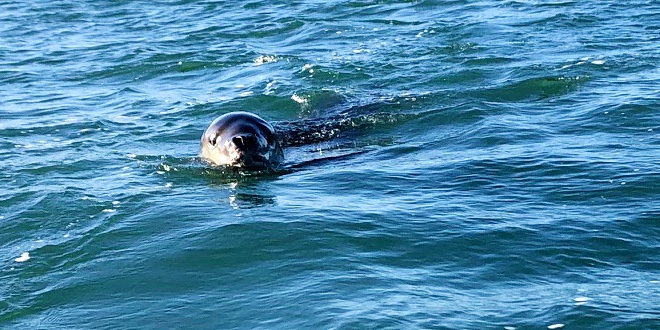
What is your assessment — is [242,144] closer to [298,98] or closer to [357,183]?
[357,183]

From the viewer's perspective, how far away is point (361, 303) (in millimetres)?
6918

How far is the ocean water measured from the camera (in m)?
7.11

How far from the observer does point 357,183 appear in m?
9.84

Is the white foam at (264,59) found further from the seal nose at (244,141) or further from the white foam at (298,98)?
the seal nose at (244,141)

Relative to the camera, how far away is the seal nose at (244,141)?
34.2 ft

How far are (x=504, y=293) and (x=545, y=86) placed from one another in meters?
6.80

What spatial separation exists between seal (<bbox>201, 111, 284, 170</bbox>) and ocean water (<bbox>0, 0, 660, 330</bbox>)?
A: 165 mm

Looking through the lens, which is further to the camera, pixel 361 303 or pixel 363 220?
pixel 363 220

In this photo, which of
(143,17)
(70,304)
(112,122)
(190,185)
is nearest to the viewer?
(70,304)

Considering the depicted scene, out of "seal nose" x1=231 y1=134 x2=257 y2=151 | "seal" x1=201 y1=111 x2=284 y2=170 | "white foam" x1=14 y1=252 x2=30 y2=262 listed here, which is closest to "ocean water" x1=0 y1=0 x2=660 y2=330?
"white foam" x1=14 y1=252 x2=30 y2=262

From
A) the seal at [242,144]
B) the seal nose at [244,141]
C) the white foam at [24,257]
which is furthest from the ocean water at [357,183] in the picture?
the seal nose at [244,141]

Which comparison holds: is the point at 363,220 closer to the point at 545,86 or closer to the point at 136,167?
the point at 136,167

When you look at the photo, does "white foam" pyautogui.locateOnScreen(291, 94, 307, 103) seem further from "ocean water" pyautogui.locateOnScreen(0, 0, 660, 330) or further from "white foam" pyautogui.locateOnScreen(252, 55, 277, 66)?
"white foam" pyautogui.locateOnScreen(252, 55, 277, 66)

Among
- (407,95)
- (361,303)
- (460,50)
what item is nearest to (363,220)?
(361,303)
